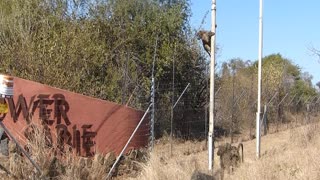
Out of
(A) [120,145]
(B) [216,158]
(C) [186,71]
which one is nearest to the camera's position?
(A) [120,145]

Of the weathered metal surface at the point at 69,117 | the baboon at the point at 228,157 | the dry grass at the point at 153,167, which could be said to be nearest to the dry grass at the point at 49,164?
the dry grass at the point at 153,167

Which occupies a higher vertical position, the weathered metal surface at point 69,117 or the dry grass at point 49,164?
the weathered metal surface at point 69,117

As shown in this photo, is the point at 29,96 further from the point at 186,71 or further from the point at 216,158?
the point at 186,71

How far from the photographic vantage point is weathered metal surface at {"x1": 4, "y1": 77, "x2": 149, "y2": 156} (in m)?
11.7

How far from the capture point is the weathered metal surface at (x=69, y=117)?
1170 cm

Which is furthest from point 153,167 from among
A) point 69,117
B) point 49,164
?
point 69,117

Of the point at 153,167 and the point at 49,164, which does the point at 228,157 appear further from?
the point at 49,164

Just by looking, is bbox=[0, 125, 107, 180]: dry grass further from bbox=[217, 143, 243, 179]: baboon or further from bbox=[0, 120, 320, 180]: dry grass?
bbox=[217, 143, 243, 179]: baboon

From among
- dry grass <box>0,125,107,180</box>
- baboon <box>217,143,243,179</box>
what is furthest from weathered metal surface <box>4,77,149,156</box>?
baboon <box>217,143,243,179</box>

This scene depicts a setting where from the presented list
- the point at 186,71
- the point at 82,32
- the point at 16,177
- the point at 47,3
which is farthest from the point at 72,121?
the point at 186,71

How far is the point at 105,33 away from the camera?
2056 cm

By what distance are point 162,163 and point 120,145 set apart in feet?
8.45

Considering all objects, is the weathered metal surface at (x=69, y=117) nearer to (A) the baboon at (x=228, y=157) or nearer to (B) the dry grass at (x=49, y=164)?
(B) the dry grass at (x=49, y=164)

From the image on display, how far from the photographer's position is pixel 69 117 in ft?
39.3
